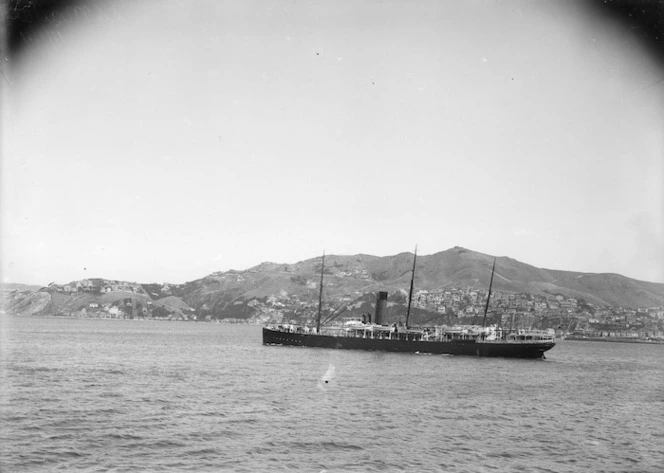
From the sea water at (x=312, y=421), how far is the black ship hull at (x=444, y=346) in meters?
23.5

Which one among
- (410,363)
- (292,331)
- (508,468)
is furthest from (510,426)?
(292,331)

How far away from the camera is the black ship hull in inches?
2781

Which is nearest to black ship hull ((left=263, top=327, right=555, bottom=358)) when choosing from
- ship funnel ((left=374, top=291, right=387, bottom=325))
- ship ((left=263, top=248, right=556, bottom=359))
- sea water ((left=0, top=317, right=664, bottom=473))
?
ship ((left=263, top=248, right=556, bottom=359))

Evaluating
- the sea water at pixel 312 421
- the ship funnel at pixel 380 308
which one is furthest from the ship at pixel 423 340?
the sea water at pixel 312 421

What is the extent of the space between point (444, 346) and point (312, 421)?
49492 mm

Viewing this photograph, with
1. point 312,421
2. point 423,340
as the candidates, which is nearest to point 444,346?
point 423,340

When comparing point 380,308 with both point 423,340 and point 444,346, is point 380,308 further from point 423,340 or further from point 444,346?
point 444,346

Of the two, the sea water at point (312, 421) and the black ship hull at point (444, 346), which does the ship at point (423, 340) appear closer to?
the black ship hull at point (444, 346)

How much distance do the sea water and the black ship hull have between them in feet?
77.0

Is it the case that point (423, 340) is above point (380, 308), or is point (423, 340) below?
below

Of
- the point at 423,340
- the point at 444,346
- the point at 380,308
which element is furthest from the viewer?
the point at 380,308

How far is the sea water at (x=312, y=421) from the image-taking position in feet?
63.9

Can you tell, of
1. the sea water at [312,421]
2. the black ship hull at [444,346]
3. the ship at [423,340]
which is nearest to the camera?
the sea water at [312,421]

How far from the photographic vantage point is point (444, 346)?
72188 millimetres
